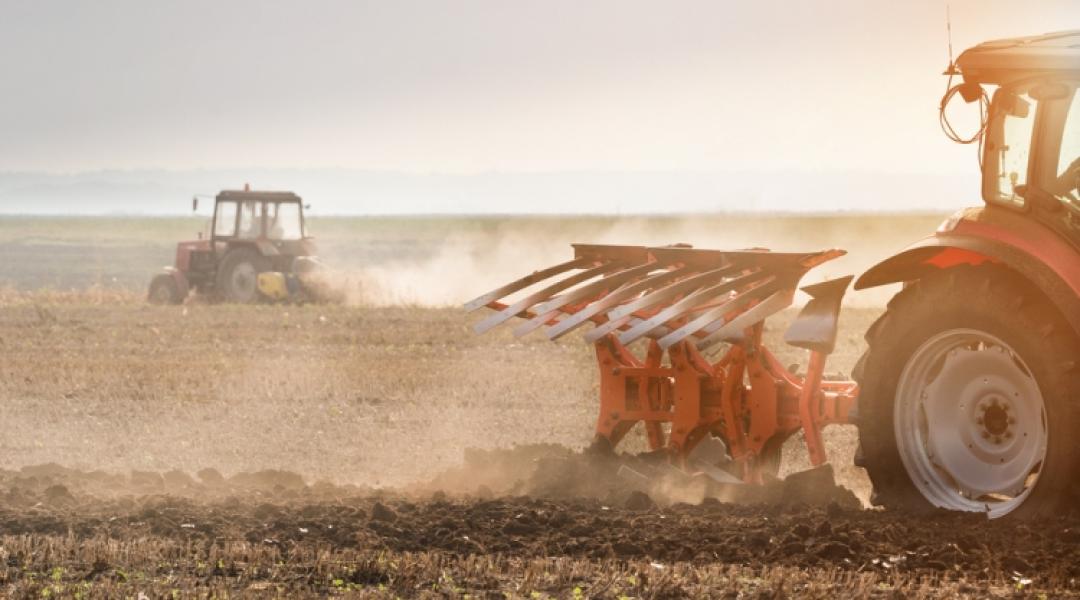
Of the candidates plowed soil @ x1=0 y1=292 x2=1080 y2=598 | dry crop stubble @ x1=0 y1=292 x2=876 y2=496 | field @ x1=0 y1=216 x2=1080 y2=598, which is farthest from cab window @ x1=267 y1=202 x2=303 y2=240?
plowed soil @ x1=0 y1=292 x2=1080 y2=598

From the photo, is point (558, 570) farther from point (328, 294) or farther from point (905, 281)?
point (328, 294)

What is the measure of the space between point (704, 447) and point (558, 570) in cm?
320

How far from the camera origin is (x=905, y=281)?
7188 millimetres

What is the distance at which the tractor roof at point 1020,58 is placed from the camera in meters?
6.38

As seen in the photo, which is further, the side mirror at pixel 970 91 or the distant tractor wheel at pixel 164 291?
the distant tractor wheel at pixel 164 291

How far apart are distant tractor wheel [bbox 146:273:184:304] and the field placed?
717 cm

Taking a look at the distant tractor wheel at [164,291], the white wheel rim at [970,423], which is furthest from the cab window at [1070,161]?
the distant tractor wheel at [164,291]

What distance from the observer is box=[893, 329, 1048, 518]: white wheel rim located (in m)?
6.54

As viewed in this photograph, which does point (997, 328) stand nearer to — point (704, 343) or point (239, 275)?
point (704, 343)

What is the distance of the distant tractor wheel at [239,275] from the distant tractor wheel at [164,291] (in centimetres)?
70

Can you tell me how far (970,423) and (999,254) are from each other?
2.57 ft

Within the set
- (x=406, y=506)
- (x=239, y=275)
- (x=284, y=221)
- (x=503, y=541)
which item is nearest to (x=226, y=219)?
(x=284, y=221)

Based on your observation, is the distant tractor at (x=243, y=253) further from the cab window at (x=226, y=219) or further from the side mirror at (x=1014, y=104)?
the side mirror at (x=1014, y=104)

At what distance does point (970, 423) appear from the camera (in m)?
6.79
